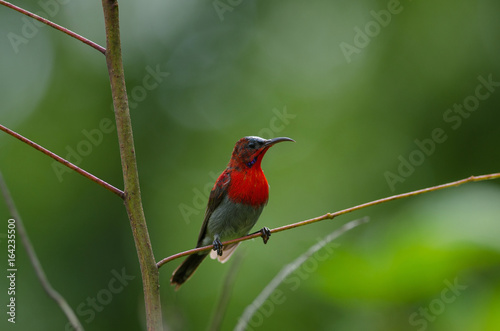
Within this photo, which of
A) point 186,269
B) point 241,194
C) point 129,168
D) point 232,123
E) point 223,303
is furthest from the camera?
point 232,123

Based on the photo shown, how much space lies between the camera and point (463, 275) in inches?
131

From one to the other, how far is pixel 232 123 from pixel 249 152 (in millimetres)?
8313

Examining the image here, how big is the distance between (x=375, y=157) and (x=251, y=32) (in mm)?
5154

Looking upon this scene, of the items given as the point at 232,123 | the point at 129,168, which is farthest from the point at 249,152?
the point at 232,123

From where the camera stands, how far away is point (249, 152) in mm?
4902

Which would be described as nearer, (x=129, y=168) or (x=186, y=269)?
(x=129, y=168)

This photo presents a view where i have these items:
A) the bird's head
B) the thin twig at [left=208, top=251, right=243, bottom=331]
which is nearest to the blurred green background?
the bird's head

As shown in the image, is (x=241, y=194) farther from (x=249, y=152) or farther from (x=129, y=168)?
(x=129, y=168)

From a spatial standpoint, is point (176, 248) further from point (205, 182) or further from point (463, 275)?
point (463, 275)

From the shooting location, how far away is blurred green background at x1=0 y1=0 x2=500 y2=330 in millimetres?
10062

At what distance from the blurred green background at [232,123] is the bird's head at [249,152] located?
3686mm

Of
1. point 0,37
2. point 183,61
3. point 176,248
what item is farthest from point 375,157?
point 0,37

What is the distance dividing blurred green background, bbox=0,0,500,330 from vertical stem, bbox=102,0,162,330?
6.50m

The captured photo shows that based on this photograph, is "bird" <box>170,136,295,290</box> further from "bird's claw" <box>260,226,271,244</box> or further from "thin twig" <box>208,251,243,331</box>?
"thin twig" <box>208,251,243,331</box>
